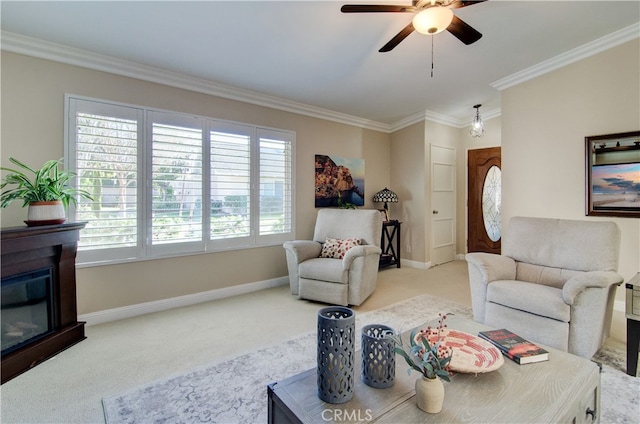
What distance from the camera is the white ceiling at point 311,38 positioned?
235 centimetres

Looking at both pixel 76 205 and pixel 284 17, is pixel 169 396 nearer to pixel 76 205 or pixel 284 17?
pixel 76 205

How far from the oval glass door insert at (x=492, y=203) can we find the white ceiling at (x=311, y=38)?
6.38 feet

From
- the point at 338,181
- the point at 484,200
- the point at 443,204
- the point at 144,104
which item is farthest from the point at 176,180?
the point at 484,200

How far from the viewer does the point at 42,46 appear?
260 cm

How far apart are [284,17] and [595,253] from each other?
315 cm

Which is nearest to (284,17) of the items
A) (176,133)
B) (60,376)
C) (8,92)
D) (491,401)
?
(176,133)

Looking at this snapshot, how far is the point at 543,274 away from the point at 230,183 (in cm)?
336

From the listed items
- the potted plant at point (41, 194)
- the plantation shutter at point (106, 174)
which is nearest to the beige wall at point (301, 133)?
the plantation shutter at point (106, 174)

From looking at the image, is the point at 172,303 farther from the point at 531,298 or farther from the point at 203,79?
the point at 531,298

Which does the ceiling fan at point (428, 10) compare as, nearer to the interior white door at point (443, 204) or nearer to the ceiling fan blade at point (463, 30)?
the ceiling fan blade at point (463, 30)

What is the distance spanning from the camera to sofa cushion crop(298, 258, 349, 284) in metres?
3.26

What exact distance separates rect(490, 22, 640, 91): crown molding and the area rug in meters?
3.01

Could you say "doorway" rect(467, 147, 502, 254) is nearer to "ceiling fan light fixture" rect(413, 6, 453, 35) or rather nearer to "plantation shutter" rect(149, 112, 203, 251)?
"ceiling fan light fixture" rect(413, 6, 453, 35)

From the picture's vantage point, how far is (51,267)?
2420 mm
